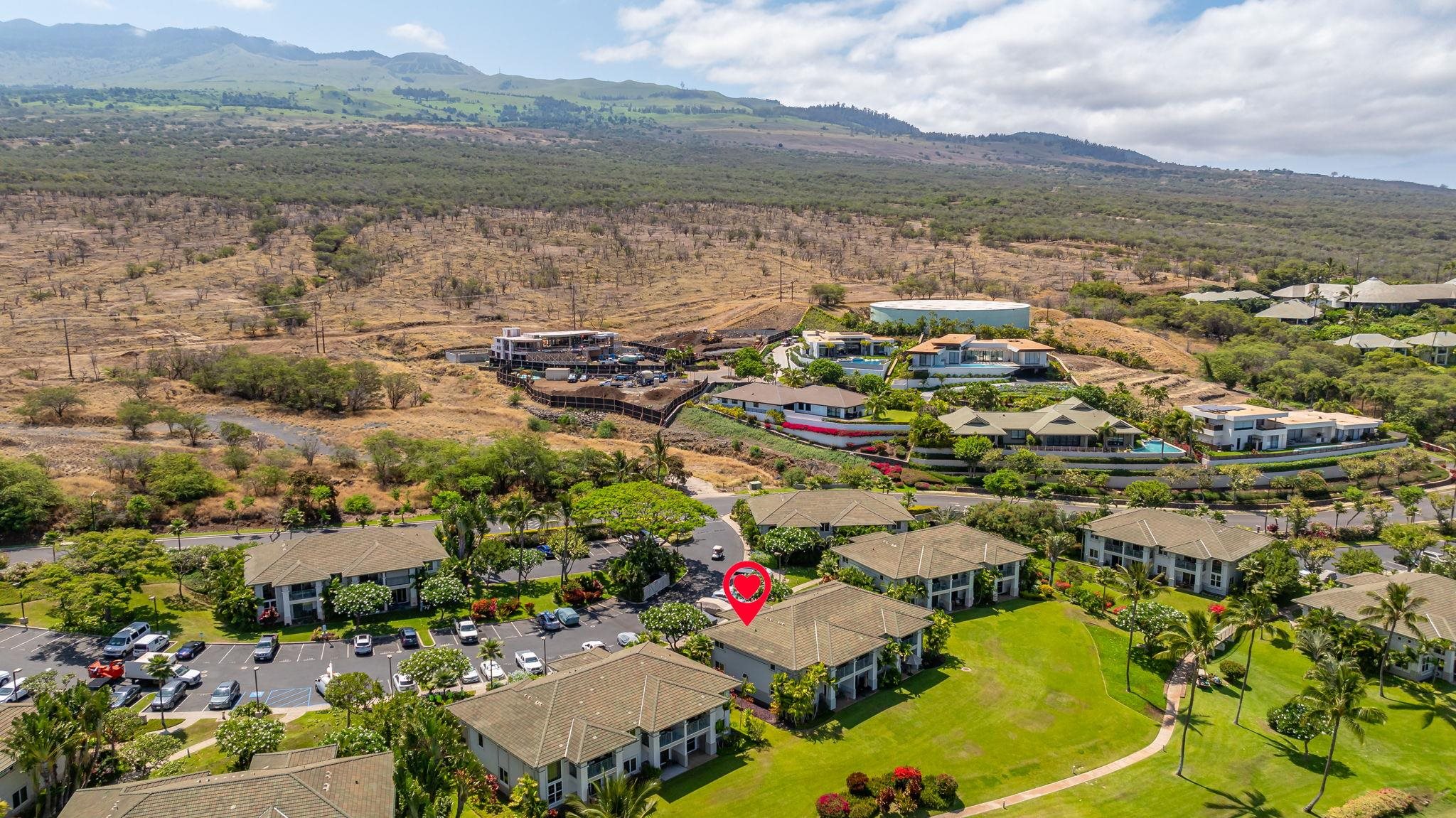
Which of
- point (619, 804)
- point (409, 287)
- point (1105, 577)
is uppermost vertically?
point (409, 287)

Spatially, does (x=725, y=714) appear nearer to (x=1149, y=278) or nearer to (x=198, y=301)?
(x=198, y=301)

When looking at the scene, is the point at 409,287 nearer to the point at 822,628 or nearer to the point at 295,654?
the point at 295,654

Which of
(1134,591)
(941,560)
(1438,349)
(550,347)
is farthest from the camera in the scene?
(550,347)

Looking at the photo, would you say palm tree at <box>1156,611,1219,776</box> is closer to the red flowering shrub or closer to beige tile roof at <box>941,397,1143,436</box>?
the red flowering shrub

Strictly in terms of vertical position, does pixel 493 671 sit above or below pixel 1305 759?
above

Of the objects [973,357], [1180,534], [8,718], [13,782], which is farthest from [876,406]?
[13,782]

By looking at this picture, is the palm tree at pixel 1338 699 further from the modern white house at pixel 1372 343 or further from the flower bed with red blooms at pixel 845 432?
the modern white house at pixel 1372 343

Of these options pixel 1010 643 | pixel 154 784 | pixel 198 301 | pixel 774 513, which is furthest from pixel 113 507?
pixel 198 301
